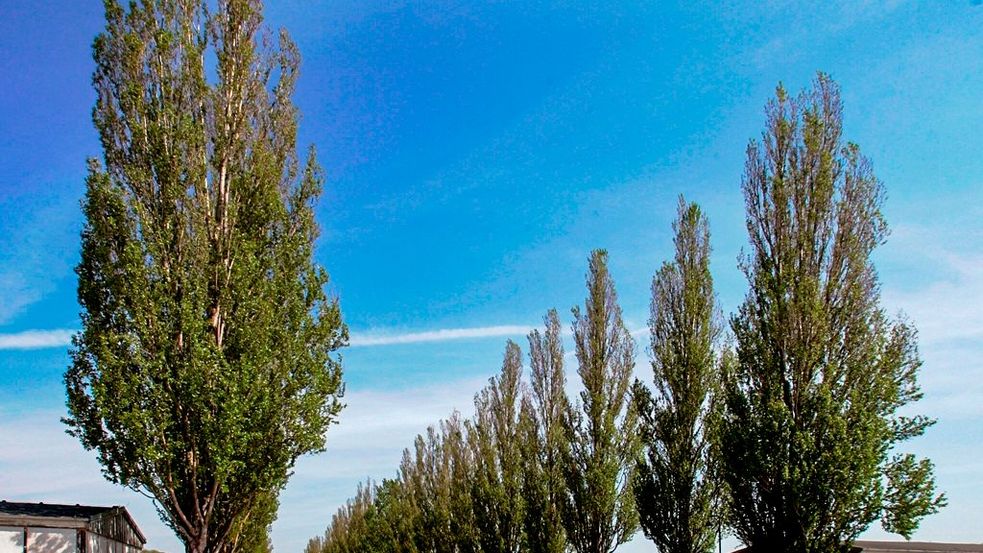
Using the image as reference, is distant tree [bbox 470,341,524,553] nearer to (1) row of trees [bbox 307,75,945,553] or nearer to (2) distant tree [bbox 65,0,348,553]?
(1) row of trees [bbox 307,75,945,553]

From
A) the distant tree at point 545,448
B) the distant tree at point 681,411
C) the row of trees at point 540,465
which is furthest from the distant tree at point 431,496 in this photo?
the distant tree at point 681,411

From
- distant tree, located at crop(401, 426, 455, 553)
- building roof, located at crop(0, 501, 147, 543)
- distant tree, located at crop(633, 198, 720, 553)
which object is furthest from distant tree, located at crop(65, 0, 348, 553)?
distant tree, located at crop(401, 426, 455, 553)

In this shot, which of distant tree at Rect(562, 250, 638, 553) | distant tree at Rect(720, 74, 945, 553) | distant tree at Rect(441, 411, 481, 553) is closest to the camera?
distant tree at Rect(720, 74, 945, 553)

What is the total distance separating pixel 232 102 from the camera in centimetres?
2077

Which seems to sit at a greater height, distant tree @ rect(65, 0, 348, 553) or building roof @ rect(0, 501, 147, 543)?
distant tree @ rect(65, 0, 348, 553)

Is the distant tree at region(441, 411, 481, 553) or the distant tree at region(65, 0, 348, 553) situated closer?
the distant tree at region(65, 0, 348, 553)

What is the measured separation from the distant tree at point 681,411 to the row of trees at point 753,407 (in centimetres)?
4

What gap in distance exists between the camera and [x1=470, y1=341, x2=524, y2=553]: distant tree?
3262 centimetres

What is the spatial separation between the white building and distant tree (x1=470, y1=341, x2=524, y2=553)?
15723 millimetres

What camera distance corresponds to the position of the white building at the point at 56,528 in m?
18.3

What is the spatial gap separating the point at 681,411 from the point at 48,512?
1774cm

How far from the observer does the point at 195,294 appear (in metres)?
18.0

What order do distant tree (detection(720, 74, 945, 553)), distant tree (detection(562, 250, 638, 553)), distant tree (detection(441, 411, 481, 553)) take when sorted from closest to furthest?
distant tree (detection(720, 74, 945, 553))
distant tree (detection(562, 250, 638, 553))
distant tree (detection(441, 411, 481, 553))

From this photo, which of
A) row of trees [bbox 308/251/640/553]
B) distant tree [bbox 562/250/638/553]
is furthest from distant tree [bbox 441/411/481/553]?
distant tree [bbox 562/250/638/553]
